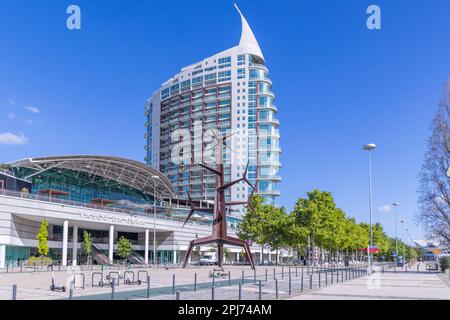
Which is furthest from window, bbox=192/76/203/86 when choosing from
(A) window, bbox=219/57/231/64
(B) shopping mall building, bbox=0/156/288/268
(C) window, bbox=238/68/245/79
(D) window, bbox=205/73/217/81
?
(B) shopping mall building, bbox=0/156/288/268

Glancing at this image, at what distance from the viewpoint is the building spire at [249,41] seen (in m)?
147

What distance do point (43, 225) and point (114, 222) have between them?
14.1 meters

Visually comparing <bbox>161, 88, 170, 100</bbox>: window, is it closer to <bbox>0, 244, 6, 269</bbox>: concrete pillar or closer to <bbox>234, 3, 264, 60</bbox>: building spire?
<bbox>234, 3, 264, 60</bbox>: building spire

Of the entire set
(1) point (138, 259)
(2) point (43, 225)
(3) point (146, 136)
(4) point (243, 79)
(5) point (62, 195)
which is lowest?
(1) point (138, 259)

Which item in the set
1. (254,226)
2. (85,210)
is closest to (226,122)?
(254,226)

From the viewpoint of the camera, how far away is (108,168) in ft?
262

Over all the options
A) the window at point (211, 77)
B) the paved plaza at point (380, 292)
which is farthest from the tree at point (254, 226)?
the window at point (211, 77)

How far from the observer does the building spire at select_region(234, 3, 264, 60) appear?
147 m

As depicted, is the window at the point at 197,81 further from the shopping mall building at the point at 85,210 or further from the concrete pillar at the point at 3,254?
the concrete pillar at the point at 3,254

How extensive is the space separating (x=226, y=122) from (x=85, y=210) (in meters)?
87.4

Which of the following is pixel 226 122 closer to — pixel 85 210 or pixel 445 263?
pixel 85 210
